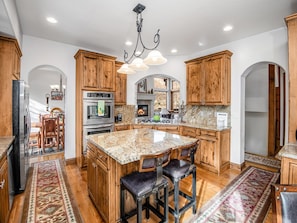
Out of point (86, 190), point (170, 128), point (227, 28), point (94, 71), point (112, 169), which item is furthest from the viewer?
point (170, 128)

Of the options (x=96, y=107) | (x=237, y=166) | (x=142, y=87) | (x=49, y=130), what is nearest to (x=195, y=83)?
(x=237, y=166)

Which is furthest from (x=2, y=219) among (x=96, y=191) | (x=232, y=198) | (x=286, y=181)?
(x=286, y=181)

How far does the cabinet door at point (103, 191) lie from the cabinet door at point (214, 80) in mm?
2981

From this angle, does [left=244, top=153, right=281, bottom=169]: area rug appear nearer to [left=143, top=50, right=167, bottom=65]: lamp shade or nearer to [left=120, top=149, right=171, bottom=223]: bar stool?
[left=120, top=149, right=171, bottom=223]: bar stool

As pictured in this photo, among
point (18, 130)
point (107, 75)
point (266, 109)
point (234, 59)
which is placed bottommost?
point (18, 130)

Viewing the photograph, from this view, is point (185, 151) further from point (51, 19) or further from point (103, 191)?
point (51, 19)

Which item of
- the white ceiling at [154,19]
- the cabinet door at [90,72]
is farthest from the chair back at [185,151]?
the cabinet door at [90,72]

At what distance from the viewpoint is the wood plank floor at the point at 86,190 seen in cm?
211

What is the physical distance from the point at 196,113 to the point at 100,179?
11.1 ft

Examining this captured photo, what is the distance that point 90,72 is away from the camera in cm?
371

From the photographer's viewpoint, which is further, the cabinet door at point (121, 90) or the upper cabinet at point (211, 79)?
the cabinet door at point (121, 90)

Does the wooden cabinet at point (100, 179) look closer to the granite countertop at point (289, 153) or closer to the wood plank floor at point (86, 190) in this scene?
the wood plank floor at point (86, 190)

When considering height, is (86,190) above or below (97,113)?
below

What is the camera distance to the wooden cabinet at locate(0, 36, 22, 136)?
2.47 meters
